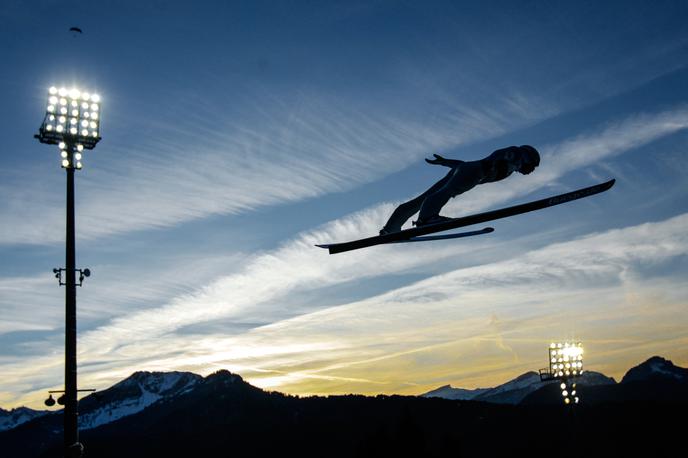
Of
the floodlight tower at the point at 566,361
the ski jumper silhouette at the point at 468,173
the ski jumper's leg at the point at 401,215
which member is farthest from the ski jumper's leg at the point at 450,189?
the floodlight tower at the point at 566,361

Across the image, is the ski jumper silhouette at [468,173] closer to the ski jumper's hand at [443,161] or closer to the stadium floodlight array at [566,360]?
the ski jumper's hand at [443,161]

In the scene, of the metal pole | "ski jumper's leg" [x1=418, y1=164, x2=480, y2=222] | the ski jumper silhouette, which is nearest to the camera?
the ski jumper silhouette

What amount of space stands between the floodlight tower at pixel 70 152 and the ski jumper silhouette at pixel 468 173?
26.7 feet

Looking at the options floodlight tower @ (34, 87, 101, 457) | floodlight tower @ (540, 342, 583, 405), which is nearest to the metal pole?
floodlight tower @ (34, 87, 101, 457)

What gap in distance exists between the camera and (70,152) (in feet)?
52.2

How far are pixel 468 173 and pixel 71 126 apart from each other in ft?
38.4

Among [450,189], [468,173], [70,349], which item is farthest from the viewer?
[70,349]

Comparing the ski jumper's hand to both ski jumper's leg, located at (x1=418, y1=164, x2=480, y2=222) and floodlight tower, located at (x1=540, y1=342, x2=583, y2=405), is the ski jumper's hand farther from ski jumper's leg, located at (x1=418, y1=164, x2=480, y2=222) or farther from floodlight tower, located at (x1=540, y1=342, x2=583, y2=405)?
floodlight tower, located at (x1=540, y1=342, x2=583, y2=405)

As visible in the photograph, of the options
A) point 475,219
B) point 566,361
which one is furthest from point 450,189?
point 566,361

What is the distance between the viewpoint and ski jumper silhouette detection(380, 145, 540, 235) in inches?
330

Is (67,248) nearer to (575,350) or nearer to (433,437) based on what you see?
(575,350)

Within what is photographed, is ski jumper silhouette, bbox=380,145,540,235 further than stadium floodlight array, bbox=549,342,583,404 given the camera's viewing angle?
No

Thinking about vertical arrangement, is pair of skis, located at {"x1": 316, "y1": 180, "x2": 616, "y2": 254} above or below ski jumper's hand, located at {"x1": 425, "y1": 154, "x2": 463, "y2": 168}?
below

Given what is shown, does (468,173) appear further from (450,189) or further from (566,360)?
(566,360)
